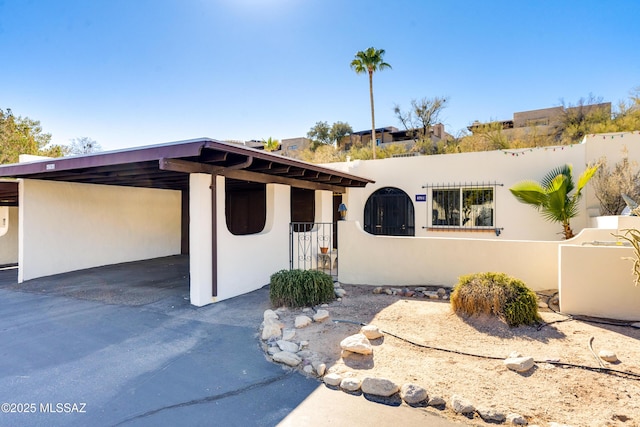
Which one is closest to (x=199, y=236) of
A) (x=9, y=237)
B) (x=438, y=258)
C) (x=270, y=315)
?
(x=270, y=315)

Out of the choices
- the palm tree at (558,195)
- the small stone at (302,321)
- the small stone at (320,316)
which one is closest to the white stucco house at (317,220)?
the palm tree at (558,195)

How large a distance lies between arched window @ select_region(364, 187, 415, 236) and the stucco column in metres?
6.42

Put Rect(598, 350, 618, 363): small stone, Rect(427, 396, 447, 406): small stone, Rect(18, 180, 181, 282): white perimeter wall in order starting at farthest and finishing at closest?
Rect(18, 180, 181, 282): white perimeter wall, Rect(598, 350, 618, 363): small stone, Rect(427, 396, 447, 406): small stone

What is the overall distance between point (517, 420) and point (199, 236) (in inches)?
203

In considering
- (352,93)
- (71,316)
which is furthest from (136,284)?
(352,93)

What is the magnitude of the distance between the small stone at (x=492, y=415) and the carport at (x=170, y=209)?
4.41 metres

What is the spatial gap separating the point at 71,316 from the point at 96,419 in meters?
3.64

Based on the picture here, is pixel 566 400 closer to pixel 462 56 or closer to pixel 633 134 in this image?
pixel 633 134

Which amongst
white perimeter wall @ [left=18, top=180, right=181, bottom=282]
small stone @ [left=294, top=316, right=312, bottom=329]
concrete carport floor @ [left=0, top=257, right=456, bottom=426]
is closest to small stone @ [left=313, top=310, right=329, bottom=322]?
small stone @ [left=294, top=316, right=312, bottom=329]

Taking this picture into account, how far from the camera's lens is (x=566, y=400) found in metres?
2.93

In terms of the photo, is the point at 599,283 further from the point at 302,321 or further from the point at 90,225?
the point at 90,225

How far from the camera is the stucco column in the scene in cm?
604

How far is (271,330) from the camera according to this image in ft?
14.9

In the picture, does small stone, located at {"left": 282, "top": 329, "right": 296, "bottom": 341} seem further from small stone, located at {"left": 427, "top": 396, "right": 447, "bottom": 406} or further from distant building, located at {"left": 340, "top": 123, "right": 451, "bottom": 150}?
distant building, located at {"left": 340, "top": 123, "right": 451, "bottom": 150}
